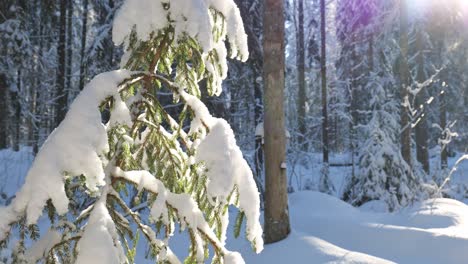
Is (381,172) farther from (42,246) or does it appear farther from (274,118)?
(42,246)

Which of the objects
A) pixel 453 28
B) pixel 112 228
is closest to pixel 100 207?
pixel 112 228

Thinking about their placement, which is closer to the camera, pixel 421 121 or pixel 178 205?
pixel 178 205

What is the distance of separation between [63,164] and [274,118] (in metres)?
4.82

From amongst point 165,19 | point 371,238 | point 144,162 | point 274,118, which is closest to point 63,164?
point 144,162

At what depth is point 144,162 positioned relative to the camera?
7.93 feet

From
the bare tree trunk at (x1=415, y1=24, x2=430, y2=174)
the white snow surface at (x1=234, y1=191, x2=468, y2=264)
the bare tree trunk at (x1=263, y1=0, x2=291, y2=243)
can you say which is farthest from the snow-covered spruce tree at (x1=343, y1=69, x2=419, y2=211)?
the bare tree trunk at (x1=263, y1=0, x2=291, y2=243)

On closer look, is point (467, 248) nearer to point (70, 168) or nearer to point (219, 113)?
point (70, 168)

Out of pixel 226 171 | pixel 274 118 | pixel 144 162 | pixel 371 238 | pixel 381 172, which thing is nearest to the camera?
pixel 226 171

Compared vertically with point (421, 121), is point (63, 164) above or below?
below

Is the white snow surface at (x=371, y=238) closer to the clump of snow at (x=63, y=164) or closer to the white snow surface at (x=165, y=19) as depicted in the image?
the white snow surface at (x=165, y=19)

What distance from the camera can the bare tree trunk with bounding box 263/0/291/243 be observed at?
642 cm

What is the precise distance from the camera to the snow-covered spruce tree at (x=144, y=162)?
184 centimetres

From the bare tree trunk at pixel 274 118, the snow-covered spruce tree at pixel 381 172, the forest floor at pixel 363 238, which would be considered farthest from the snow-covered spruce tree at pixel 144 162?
the snow-covered spruce tree at pixel 381 172

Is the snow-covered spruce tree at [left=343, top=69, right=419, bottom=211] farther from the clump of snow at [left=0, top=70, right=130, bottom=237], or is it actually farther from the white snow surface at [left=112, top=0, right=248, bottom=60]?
the clump of snow at [left=0, top=70, right=130, bottom=237]
